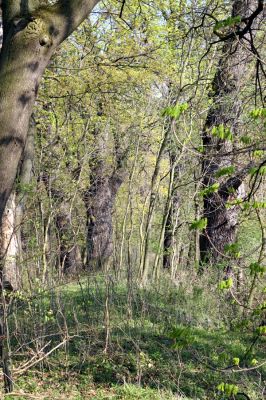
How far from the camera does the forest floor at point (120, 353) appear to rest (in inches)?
226

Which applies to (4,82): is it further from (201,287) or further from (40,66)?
(201,287)

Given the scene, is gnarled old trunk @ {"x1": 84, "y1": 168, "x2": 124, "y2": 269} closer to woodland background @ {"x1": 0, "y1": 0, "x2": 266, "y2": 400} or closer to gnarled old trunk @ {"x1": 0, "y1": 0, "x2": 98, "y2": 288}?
woodland background @ {"x1": 0, "y1": 0, "x2": 266, "y2": 400}

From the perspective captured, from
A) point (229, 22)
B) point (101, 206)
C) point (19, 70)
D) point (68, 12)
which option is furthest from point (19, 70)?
point (101, 206)

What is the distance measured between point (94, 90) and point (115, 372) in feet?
20.3

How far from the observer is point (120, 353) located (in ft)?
21.7

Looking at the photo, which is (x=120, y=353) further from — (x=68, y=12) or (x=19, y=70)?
(x=68, y=12)

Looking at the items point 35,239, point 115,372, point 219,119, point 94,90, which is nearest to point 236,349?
point 115,372

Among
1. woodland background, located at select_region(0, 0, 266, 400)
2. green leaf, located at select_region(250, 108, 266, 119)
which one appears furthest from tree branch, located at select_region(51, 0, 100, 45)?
green leaf, located at select_region(250, 108, 266, 119)

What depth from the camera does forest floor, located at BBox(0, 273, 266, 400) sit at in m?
5.75

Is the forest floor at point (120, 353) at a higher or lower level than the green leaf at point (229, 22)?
lower

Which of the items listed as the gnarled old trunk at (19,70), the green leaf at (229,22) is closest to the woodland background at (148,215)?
the green leaf at (229,22)

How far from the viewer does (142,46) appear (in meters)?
12.0

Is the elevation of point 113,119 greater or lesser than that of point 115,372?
greater

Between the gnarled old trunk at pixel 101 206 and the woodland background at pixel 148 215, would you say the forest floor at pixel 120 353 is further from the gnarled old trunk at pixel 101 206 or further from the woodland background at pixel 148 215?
the gnarled old trunk at pixel 101 206
